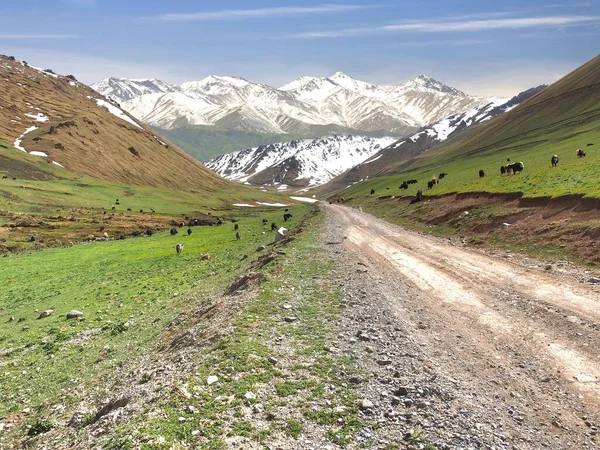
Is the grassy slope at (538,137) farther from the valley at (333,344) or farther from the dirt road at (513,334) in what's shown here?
the dirt road at (513,334)

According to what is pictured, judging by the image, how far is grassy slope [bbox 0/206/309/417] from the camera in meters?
17.0

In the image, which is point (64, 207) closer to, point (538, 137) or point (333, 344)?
point (333, 344)

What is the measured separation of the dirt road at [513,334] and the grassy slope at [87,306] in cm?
1258

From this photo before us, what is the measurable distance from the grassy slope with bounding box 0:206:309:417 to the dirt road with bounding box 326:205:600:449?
12.6 metres

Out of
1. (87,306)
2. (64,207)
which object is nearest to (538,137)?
(64,207)

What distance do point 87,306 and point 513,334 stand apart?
26.4 metres

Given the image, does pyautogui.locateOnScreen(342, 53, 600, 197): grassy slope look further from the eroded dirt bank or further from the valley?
the valley

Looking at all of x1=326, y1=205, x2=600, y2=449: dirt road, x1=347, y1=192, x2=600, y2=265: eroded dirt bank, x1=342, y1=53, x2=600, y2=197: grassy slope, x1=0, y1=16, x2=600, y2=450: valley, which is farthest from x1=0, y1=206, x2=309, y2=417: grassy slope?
x1=342, y1=53, x2=600, y2=197: grassy slope

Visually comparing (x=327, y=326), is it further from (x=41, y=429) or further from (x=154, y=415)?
(x=41, y=429)

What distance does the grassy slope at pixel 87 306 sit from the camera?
1702cm

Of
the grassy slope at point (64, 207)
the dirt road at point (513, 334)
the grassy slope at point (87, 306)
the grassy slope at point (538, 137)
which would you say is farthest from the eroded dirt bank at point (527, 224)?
the grassy slope at point (64, 207)

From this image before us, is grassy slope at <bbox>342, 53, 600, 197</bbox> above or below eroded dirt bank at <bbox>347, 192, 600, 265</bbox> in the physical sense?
above

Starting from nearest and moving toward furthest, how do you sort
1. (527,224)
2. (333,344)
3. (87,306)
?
(333,344), (87,306), (527,224)

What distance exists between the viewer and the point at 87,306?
2802cm
